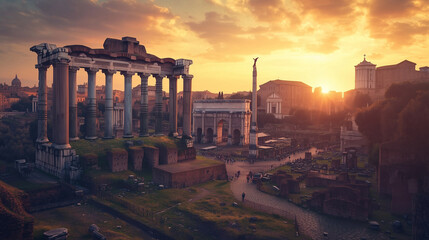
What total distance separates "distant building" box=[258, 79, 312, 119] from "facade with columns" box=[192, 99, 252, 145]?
44.8m

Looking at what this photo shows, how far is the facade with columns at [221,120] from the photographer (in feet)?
185

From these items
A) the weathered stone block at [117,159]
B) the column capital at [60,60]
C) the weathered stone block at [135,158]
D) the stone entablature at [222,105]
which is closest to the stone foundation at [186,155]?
the weathered stone block at [135,158]

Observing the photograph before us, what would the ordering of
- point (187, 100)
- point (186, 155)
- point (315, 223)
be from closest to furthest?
point (315, 223) < point (186, 155) < point (187, 100)

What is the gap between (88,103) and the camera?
26.1 metres

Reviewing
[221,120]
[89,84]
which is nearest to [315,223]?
[89,84]

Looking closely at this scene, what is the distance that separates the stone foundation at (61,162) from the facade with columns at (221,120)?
36.3 meters

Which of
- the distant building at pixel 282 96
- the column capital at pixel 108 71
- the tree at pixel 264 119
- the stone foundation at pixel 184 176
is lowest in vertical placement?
the stone foundation at pixel 184 176

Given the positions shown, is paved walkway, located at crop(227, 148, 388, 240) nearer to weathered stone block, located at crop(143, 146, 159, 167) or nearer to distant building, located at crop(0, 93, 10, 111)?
weathered stone block, located at crop(143, 146, 159, 167)

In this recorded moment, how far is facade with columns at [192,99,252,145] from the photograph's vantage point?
185 feet

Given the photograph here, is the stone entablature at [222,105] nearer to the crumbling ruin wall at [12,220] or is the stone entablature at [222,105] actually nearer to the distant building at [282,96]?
the crumbling ruin wall at [12,220]

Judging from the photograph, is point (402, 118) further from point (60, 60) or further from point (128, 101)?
point (60, 60)

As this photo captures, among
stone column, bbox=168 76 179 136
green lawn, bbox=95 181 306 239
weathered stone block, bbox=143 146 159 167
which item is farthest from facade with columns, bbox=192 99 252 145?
green lawn, bbox=95 181 306 239

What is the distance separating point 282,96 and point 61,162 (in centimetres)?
9571

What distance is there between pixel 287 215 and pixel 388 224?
5.62 meters
